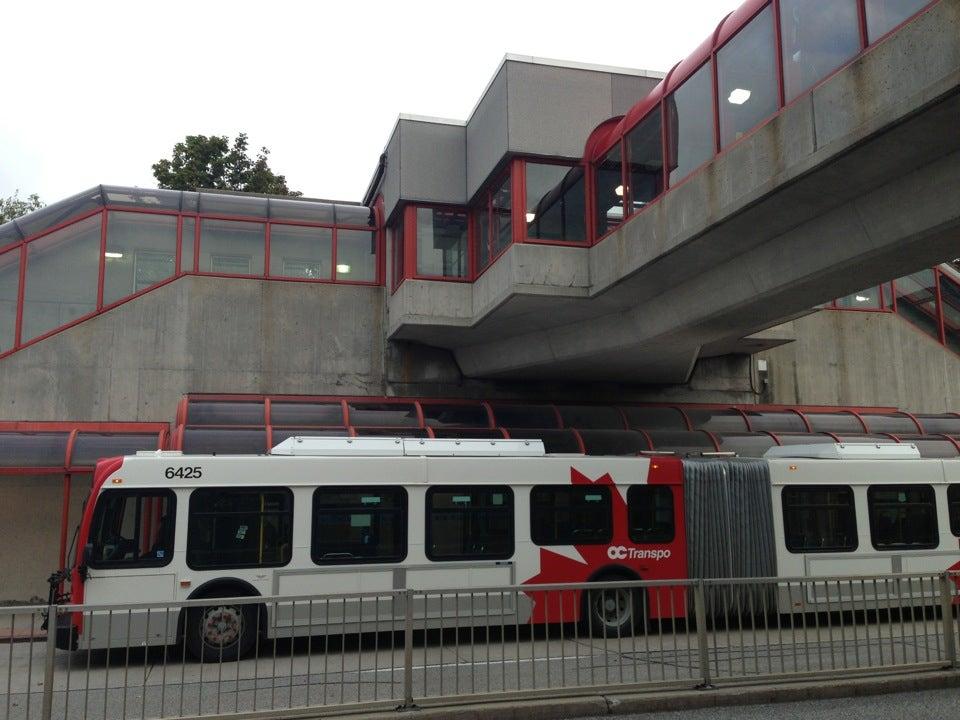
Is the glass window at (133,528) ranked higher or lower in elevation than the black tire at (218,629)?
higher

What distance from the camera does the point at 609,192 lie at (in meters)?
15.2

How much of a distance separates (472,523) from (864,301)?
670 inches

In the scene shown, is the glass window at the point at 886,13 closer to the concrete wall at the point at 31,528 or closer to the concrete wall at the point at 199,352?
the concrete wall at the point at 199,352

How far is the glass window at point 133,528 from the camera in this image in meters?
10.2

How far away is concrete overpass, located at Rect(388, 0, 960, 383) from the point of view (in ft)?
28.1

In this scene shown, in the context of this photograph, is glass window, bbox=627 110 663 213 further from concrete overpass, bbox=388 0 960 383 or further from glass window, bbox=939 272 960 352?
glass window, bbox=939 272 960 352

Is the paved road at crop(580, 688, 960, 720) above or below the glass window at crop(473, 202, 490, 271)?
below

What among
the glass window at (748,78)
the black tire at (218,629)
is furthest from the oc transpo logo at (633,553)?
the glass window at (748,78)

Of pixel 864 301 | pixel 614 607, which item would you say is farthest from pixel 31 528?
pixel 864 301

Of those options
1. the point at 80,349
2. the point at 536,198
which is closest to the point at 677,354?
the point at 536,198

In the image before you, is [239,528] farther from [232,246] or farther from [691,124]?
[232,246]

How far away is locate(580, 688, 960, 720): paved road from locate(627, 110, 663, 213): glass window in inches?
319

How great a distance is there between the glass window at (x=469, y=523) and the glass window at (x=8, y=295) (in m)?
11.7

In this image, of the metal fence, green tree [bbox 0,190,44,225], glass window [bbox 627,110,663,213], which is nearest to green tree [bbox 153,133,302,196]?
green tree [bbox 0,190,44,225]
